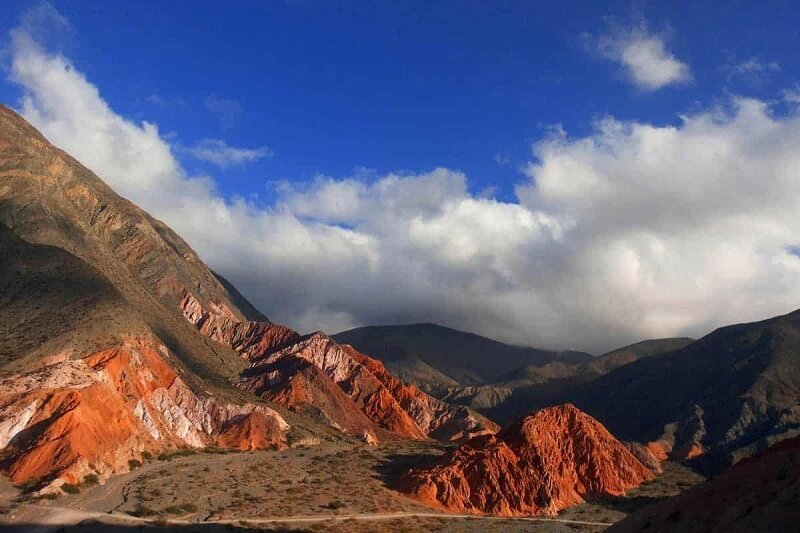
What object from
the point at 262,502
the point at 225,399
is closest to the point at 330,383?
the point at 225,399

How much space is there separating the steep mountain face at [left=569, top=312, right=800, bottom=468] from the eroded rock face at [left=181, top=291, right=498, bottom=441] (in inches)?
1982

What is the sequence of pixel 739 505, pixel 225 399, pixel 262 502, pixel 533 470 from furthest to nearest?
pixel 225 399, pixel 533 470, pixel 262 502, pixel 739 505

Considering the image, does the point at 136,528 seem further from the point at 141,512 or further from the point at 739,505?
the point at 739,505

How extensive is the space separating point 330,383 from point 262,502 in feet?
258

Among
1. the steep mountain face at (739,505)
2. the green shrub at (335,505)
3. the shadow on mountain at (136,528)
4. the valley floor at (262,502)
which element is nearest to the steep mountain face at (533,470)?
the valley floor at (262,502)

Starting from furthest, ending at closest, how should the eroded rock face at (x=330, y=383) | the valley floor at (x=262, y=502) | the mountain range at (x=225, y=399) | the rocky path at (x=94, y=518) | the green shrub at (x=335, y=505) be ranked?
the eroded rock face at (x=330, y=383) → the mountain range at (x=225, y=399) → the green shrub at (x=335, y=505) → the valley floor at (x=262, y=502) → the rocky path at (x=94, y=518)

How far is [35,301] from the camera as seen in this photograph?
85812 mm

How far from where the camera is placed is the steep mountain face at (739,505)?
66.2ft

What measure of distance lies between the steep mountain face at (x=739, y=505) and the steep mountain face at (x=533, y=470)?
47.7 meters

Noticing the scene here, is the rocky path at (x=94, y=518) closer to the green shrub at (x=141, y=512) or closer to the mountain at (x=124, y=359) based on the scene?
the green shrub at (x=141, y=512)

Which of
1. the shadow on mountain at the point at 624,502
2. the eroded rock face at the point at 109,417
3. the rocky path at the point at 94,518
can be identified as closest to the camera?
the rocky path at the point at 94,518

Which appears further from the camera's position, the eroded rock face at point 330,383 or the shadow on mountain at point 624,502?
the eroded rock face at point 330,383

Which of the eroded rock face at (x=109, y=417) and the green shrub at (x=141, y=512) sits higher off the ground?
the eroded rock face at (x=109, y=417)

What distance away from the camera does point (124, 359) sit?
279ft
